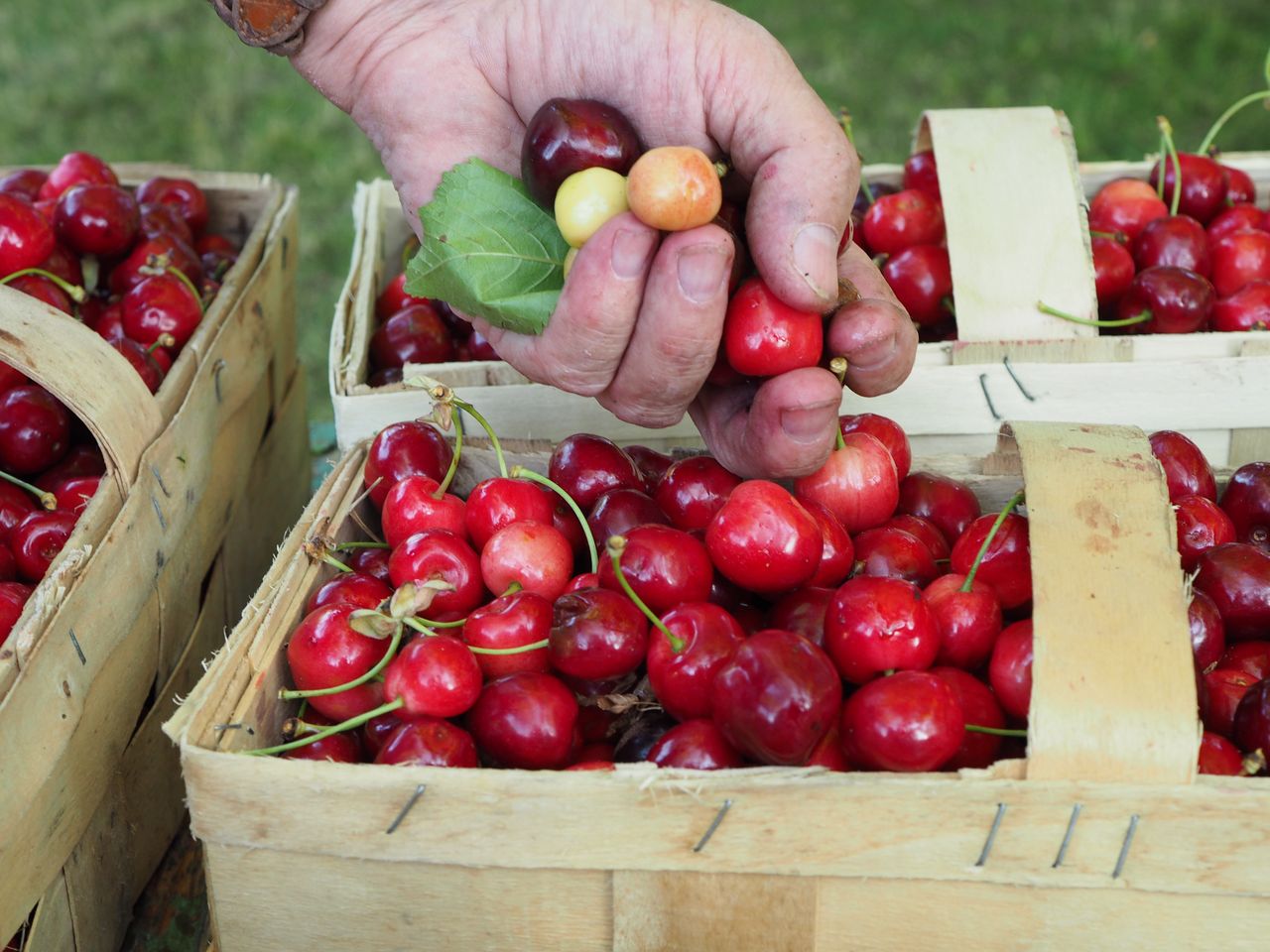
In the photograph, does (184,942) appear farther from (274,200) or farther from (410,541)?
(274,200)

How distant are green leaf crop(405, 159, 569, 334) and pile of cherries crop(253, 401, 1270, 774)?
0.20 m

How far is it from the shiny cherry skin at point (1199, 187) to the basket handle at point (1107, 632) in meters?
1.34

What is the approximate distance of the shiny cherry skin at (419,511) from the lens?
1527 mm

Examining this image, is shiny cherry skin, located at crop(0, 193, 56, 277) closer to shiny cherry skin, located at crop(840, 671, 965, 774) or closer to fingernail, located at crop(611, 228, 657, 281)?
fingernail, located at crop(611, 228, 657, 281)

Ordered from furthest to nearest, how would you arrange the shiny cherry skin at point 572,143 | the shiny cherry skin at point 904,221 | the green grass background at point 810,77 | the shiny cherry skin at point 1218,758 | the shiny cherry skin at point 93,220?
the green grass background at point 810,77 → the shiny cherry skin at point 904,221 → the shiny cherry skin at point 93,220 → the shiny cherry skin at point 572,143 → the shiny cherry skin at point 1218,758

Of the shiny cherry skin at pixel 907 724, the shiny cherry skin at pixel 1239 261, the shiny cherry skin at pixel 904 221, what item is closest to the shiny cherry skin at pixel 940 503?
the shiny cherry skin at pixel 907 724

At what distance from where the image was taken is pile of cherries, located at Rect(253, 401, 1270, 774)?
1.18 metres

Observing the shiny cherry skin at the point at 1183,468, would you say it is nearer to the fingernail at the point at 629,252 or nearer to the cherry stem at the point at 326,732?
the fingernail at the point at 629,252

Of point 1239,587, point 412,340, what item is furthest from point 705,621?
point 412,340

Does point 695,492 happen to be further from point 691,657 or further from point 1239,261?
point 1239,261

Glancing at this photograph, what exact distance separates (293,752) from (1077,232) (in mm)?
1458

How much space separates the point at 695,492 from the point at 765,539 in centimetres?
20

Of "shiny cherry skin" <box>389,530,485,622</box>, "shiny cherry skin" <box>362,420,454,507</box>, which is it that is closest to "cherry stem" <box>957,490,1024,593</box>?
"shiny cherry skin" <box>389,530,485,622</box>

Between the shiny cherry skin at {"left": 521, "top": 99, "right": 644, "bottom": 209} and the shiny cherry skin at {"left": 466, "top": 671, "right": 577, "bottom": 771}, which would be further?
the shiny cherry skin at {"left": 521, "top": 99, "right": 644, "bottom": 209}
